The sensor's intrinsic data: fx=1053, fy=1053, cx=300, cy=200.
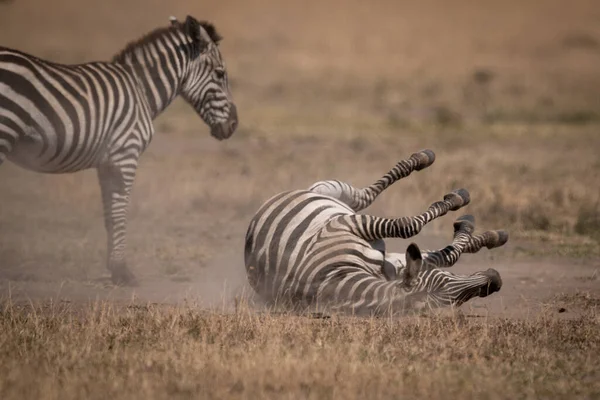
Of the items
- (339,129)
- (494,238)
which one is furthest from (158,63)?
(339,129)

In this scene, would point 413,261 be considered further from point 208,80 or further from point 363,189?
point 208,80

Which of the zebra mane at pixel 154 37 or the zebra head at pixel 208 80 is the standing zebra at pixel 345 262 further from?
the zebra mane at pixel 154 37

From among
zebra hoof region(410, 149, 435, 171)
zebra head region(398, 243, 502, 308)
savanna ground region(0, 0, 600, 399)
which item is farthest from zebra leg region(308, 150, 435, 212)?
zebra head region(398, 243, 502, 308)

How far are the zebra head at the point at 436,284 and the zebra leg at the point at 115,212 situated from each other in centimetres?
286

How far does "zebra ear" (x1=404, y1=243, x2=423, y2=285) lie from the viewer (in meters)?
7.12

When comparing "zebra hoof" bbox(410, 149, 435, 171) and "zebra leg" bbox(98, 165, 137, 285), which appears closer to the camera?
"zebra leg" bbox(98, 165, 137, 285)

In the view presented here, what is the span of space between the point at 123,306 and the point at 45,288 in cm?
111

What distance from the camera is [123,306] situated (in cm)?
796

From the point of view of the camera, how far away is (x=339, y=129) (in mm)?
21750

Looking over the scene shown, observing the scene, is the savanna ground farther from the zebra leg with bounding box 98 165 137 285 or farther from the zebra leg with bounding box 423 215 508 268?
the zebra leg with bounding box 423 215 508 268

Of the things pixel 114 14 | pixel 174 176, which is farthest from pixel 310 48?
pixel 174 176

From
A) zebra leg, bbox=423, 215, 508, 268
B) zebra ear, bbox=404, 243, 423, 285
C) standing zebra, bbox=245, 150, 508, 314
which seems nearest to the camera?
zebra ear, bbox=404, 243, 423, 285

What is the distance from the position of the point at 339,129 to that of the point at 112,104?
496 inches

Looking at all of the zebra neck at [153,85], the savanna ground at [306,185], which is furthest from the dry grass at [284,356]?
the zebra neck at [153,85]
